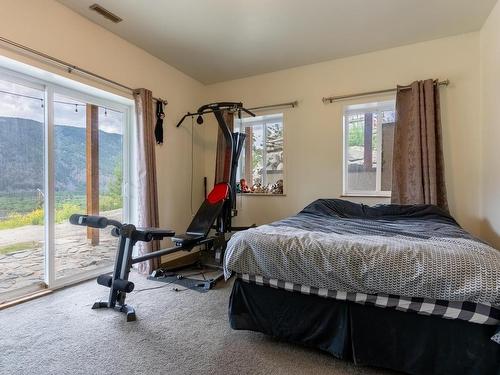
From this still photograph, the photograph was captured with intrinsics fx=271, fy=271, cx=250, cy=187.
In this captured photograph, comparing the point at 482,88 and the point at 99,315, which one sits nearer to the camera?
the point at 99,315

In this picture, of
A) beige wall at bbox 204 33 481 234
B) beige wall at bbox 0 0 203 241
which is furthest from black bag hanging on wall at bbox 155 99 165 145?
beige wall at bbox 204 33 481 234

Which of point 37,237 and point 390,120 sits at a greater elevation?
point 390,120

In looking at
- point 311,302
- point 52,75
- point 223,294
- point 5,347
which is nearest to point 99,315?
point 5,347

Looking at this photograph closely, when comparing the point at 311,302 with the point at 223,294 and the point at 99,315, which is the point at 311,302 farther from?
the point at 99,315

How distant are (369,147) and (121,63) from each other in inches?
118

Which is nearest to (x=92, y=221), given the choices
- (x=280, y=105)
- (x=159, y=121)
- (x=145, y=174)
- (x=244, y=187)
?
(x=145, y=174)

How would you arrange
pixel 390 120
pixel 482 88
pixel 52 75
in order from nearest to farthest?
pixel 52 75 < pixel 482 88 < pixel 390 120

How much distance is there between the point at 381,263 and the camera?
1328mm

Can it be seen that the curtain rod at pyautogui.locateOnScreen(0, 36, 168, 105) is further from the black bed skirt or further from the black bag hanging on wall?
the black bed skirt

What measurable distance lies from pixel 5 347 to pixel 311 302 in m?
1.85

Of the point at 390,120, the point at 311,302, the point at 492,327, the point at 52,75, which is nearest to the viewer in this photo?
the point at 492,327

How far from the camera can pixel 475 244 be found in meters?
1.42

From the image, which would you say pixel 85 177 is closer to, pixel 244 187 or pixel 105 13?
pixel 105 13

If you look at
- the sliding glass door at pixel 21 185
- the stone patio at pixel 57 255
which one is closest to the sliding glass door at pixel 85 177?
the stone patio at pixel 57 255
